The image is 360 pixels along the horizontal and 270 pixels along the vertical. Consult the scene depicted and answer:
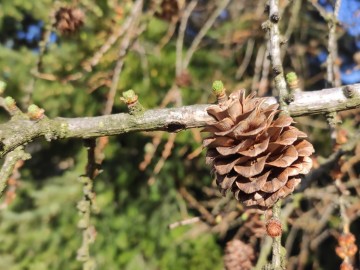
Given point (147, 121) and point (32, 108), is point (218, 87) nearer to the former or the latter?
point (147, 121)

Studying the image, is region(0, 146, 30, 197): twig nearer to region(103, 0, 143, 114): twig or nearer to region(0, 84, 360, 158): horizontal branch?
region(0, 84, 360, 158): horizontal branch

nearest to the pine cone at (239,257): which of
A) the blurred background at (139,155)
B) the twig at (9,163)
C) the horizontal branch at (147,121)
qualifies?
the horizontal branch at (147,121)

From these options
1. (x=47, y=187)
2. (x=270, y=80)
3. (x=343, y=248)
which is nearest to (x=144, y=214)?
(x=47, y=187)

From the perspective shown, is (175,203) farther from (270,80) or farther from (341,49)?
(341,49)

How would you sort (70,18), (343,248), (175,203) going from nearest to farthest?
(343,248) → (70,18) → (175,203)

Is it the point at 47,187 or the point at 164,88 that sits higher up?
the point at 164,88

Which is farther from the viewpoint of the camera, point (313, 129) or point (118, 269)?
point (313, 129)

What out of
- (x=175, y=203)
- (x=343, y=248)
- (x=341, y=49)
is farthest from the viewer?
(x=341, y=49)
